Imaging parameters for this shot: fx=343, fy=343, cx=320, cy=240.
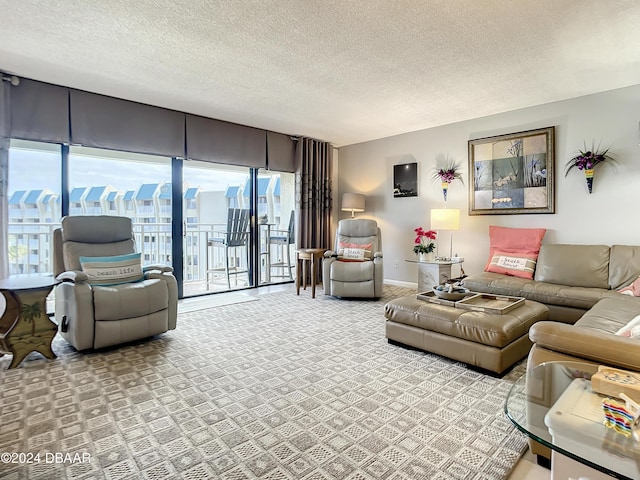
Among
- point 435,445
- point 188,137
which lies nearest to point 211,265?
point 188,137

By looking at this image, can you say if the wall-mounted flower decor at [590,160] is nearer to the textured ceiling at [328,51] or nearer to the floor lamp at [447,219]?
the textured ceiling at [328,51]

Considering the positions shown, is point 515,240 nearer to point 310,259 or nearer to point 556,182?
point 556,182

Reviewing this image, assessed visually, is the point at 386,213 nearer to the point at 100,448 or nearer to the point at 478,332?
the point at 478,332

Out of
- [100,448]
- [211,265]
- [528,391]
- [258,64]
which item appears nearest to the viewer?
[528,391]

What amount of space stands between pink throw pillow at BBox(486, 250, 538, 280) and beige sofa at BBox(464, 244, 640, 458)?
78 millimetres

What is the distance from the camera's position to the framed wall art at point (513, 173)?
4.09 m

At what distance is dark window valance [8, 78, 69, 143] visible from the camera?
337 cm

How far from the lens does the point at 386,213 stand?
5.79m

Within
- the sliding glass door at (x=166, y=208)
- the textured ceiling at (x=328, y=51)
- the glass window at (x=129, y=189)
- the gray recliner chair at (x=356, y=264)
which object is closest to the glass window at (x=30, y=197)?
the sliding glass door at (x=166, y=208)

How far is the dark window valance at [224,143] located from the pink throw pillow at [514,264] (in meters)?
3.56

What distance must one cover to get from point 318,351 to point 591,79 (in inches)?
146

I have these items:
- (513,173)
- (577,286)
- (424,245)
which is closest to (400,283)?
(424,245)

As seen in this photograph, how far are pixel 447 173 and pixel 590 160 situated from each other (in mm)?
1615

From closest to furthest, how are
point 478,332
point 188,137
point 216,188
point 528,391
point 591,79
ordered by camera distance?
1. point 528,391
2. point 478,332
3. point 591,79
4. point 188,137
5. point 216,188
